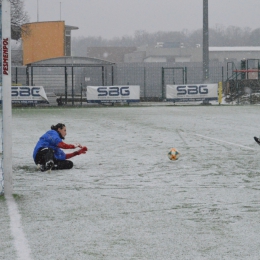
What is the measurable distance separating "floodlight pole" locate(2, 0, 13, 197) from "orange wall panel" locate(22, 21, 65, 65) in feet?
160

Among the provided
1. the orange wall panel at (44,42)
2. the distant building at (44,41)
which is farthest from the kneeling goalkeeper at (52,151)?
the orange wall panel at (44,42)

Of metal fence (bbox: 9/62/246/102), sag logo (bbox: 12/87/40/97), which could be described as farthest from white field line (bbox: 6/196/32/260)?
metal fence (bbox: 9/62/246/102)

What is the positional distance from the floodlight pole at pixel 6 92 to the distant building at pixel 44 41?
48.7 m

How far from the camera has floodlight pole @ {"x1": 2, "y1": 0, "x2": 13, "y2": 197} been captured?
8172 millimetres

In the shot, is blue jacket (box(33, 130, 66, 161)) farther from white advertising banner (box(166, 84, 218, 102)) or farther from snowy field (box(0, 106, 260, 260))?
white advertising banner (box(166, 84, 218, 102))

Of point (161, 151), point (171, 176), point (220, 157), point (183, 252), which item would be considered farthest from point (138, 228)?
point (161, 151)

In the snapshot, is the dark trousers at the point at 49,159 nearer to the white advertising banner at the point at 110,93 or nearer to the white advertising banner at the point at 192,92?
the white advertising banner at the point at 110,93

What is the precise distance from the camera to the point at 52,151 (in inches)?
427

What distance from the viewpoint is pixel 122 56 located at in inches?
4801

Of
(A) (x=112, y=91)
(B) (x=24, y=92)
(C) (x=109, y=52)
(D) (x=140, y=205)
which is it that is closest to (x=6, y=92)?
(D) (x=140, y=205)

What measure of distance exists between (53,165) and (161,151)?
3773 millimetres

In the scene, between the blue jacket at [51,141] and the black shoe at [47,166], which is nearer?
the black shoe at [47,166]

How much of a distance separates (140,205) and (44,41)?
5108cm

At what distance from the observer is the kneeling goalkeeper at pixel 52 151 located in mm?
10743
